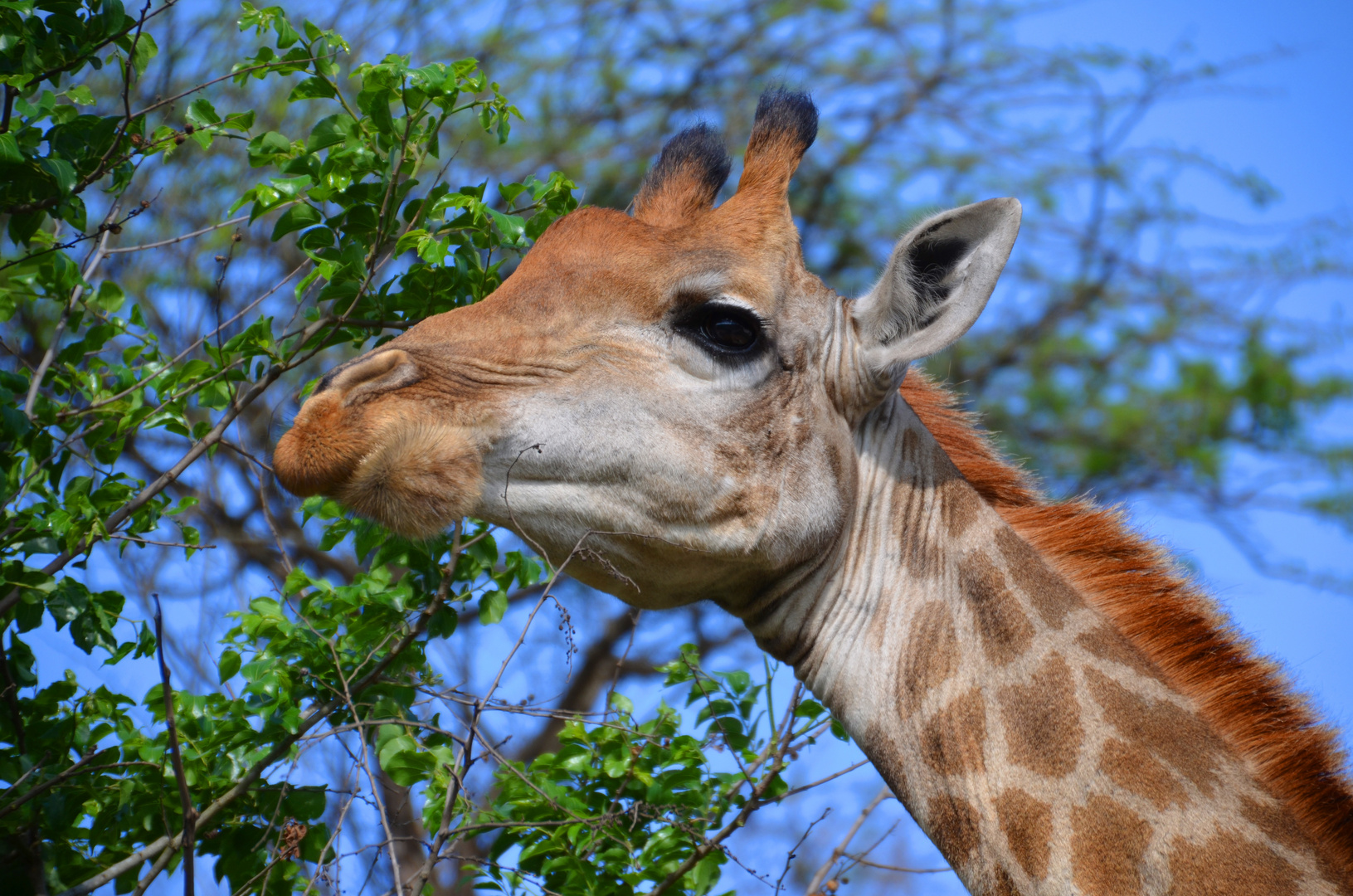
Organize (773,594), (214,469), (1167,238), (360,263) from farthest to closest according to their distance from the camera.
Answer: (1167,238) < (214,469) < (360,263) < (773,594)

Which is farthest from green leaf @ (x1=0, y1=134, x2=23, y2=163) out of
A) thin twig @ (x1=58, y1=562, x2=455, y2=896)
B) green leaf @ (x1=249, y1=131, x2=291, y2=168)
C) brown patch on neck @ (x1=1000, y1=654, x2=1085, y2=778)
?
brown patch on neck @ (x1=1000, y1=654, x2=1085, y2=778)

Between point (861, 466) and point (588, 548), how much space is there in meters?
1.23

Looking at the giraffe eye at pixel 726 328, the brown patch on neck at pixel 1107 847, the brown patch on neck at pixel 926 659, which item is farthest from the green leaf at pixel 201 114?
the brown patch on neck at pixel 1107 847

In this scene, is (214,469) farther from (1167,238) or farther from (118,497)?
(1167,238)

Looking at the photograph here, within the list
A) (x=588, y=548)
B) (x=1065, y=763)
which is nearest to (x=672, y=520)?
(x=588, y=548)

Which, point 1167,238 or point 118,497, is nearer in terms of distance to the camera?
point 118,497

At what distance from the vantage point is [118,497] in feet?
15.3

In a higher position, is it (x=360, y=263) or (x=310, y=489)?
(x=360, y=263)

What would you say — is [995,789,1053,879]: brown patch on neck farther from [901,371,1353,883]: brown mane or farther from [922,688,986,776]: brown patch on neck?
[901,371,1353,883]: brown mane

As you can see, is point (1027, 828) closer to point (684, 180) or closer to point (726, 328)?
point (726, 328)

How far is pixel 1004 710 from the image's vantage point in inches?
161

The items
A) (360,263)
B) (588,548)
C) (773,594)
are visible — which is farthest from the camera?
(360,263)

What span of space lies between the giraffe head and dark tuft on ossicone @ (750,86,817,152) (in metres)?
0.40

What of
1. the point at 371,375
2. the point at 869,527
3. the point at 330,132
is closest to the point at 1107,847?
the point at 869,527
